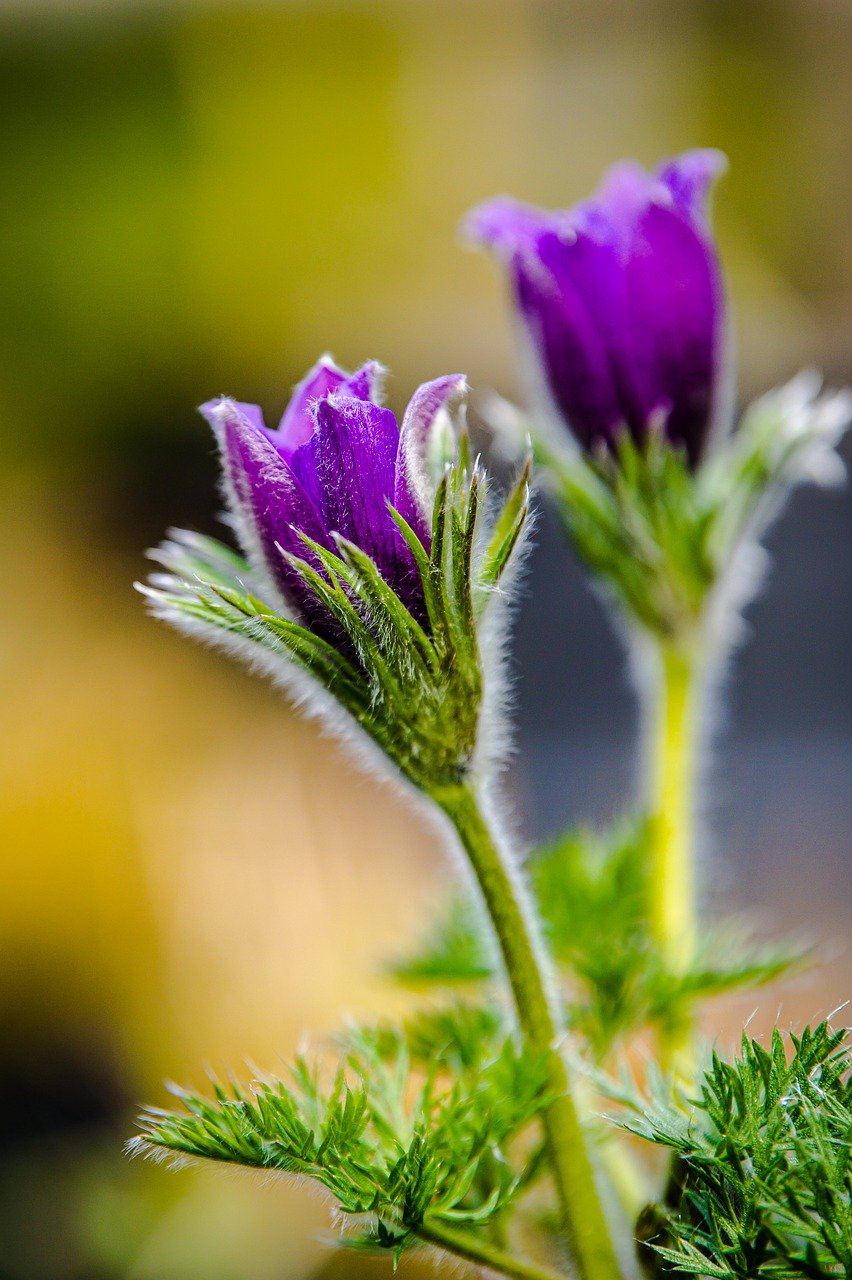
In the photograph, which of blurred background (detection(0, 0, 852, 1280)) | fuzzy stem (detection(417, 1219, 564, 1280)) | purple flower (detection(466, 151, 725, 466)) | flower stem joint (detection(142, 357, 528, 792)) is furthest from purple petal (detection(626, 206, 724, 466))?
blurred background (detection(0, 0, 852, 1280))

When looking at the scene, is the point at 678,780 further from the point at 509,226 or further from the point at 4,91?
the point at 4,91

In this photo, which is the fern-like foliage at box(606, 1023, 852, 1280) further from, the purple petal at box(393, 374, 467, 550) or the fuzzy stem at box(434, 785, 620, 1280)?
the purple petal at box(393, 374, 467, 550)

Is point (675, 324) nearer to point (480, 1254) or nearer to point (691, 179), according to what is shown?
point (691, 179)

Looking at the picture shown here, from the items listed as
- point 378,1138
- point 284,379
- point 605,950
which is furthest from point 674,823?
point 284,379

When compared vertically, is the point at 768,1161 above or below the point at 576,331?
below

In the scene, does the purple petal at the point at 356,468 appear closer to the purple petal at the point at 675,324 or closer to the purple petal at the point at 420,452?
the purple petal at the point at 420,452

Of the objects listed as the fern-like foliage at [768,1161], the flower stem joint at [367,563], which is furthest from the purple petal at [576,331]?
the fern-like foliage at [768,1161]
